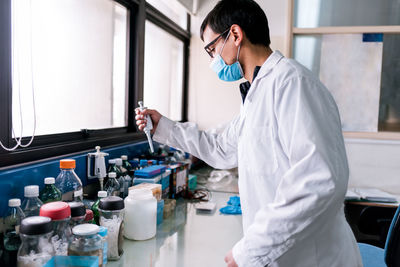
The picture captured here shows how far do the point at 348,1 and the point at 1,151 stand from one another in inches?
116

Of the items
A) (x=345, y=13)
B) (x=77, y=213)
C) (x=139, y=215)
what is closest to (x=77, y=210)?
(x=77, y=213)

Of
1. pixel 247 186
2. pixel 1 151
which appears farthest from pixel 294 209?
pixel 1 151

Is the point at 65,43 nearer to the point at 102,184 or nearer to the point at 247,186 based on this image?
the point at 102,184

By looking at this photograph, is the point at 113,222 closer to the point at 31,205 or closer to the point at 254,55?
the point at 31,205

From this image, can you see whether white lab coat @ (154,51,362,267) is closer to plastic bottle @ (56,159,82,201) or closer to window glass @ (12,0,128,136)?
plastic bottle @ (56,159,82,201)

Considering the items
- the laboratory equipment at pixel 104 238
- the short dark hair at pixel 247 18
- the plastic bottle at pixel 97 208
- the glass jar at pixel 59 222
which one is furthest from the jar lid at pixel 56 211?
the short dark hair at pixel 247 18

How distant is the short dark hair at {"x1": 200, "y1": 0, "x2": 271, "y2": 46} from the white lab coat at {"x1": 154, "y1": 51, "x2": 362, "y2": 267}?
88 millimetres

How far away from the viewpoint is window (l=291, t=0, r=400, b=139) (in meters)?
2.92

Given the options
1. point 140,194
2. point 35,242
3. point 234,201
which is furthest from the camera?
point 234,201

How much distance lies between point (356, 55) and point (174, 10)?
1.73 meters

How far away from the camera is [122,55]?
237 centimetres

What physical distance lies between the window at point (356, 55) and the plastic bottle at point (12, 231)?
8.60 ft

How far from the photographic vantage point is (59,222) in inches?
39.8

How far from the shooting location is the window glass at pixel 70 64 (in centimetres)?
145
